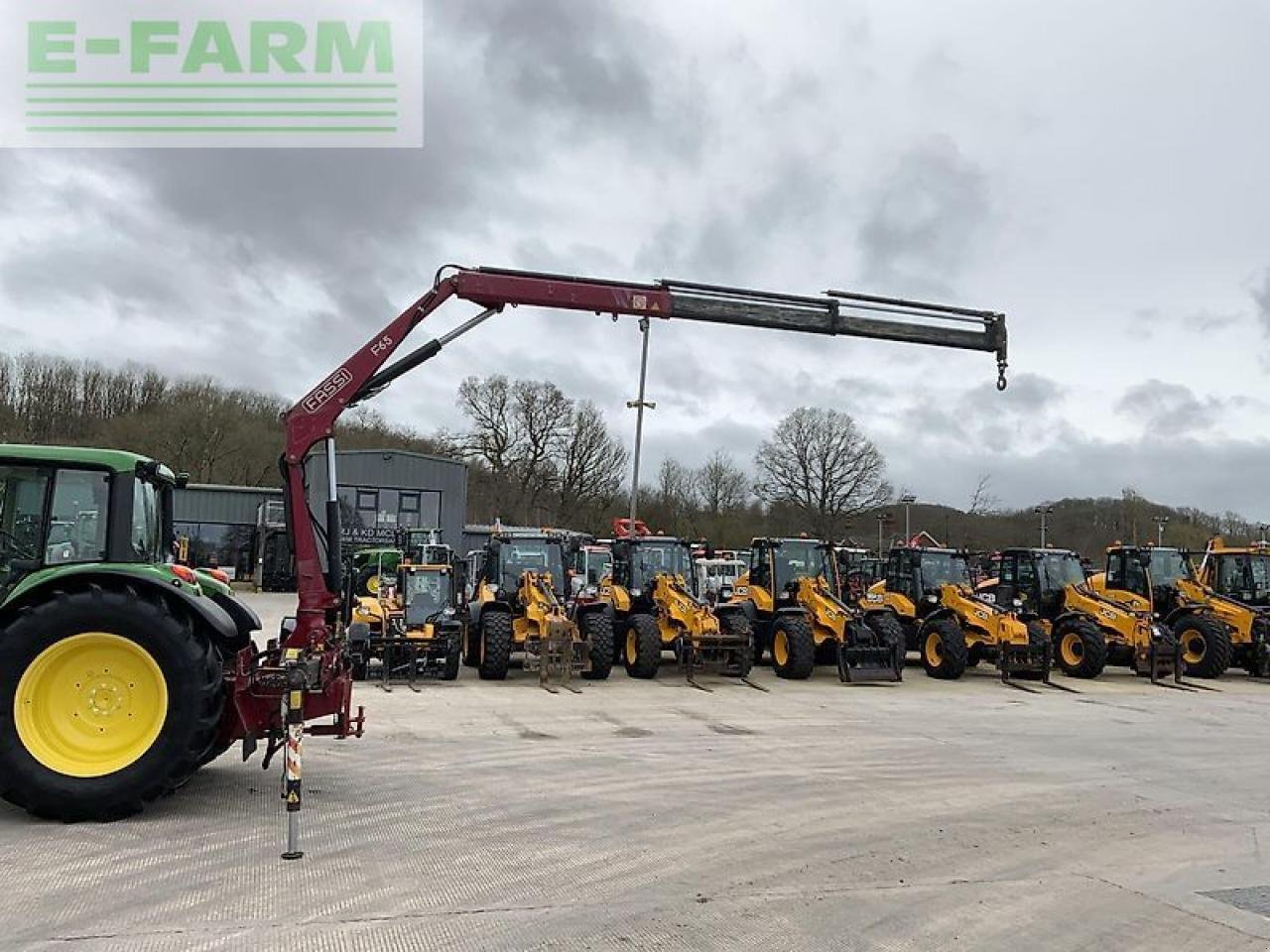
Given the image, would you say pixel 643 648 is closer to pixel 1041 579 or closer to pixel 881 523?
pixel 1041 579

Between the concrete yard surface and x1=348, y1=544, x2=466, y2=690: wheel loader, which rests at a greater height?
x1=348, y1=544, x2=466, y2=690: wheel loader

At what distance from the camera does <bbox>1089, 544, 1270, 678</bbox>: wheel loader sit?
19.5 m

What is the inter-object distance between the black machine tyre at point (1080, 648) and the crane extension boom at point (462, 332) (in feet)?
30.2

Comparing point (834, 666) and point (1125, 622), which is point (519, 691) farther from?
point (1125, 622)

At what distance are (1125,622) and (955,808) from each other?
1321 cm

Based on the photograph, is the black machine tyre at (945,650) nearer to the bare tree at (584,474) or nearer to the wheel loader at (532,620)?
the wheel loader at (532,620)

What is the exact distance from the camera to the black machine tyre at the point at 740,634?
55.3ft

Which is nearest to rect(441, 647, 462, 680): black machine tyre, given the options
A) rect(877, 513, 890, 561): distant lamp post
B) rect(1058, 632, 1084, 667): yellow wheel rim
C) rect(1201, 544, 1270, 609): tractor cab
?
rect(1058, 632, 1084, 667): yellow wheel rim

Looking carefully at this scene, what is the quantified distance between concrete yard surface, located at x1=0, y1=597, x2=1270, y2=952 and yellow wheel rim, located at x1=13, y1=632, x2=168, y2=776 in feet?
1.52

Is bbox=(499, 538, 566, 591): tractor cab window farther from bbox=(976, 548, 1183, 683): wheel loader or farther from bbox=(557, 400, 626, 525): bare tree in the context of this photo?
bbox=(557, 400, 626, 525): bare tree

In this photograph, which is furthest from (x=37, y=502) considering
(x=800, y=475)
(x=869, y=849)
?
(x=800, y=475)

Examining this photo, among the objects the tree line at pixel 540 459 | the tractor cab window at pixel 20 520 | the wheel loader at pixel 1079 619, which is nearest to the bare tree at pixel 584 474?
the tree line at pixel 540 459

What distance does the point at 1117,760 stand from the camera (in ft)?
33.9

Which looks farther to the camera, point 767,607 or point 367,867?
point 767,607
